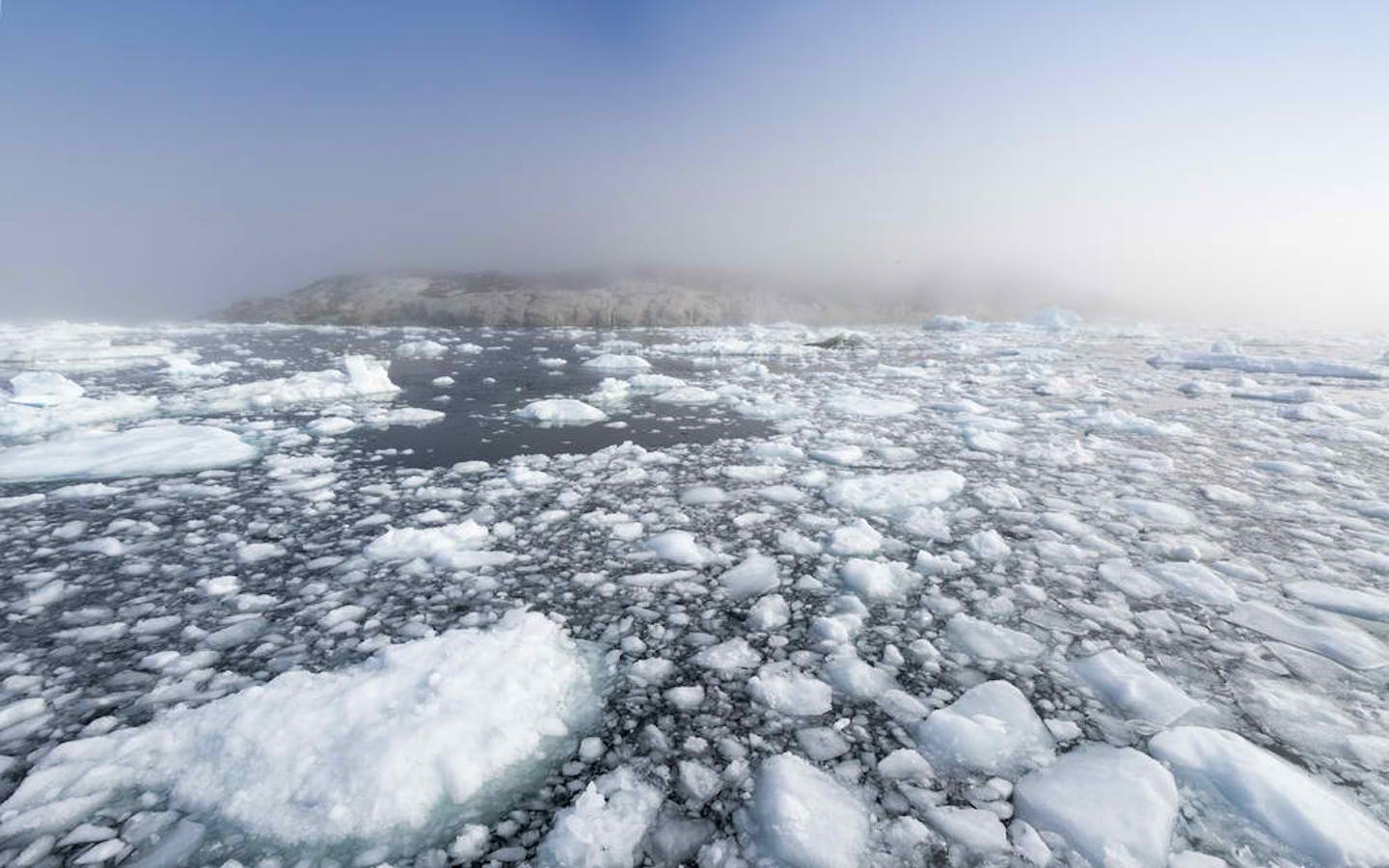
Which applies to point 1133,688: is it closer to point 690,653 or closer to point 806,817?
point 806,817

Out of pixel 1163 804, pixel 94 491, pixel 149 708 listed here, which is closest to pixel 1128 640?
pixel 1163 804

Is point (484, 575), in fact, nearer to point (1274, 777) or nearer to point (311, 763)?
point (311, 763)

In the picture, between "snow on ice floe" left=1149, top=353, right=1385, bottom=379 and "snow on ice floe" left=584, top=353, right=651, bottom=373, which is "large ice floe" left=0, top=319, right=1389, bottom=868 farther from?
"snow on ice floe" left=1149, top=353, right=1385, bottom=379

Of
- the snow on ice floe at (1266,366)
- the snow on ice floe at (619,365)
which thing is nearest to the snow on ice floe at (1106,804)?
the snow on ice floe at (619,365)

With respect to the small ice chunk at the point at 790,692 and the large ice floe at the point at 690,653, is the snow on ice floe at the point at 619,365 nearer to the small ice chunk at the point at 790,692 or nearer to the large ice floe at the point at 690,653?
the large ice floe at the point at 690,653

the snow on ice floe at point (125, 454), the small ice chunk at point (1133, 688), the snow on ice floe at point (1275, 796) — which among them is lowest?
the snow on ice floe at point (125, 454)

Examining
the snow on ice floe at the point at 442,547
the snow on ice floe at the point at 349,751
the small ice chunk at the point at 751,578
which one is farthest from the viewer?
the snow on ice floe at the point at 442,547

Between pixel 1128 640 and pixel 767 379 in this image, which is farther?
pixel 767 379

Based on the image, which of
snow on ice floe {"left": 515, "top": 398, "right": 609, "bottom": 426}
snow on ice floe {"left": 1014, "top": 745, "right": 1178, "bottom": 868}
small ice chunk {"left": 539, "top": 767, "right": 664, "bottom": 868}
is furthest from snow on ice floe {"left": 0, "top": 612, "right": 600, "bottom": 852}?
snow on ice floe {"left": 515, "top": 398, "right": 609, "bottom": 426}
